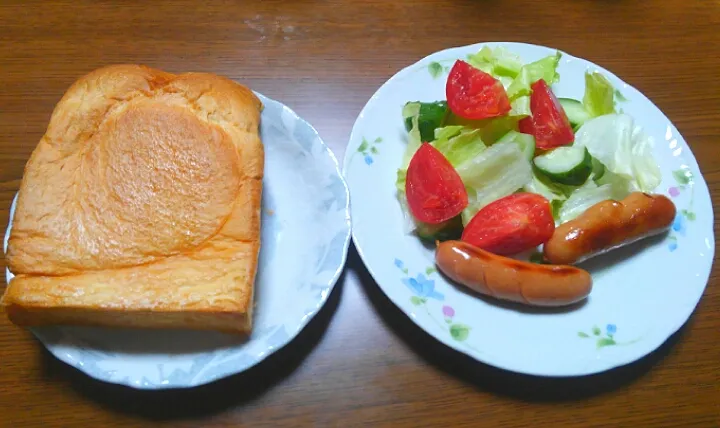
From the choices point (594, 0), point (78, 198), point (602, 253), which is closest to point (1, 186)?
point (78, 198)

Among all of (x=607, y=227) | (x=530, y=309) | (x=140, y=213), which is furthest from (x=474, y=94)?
(x=140, y=213)

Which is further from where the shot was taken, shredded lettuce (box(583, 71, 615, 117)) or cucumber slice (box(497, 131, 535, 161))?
shredded lettuce (box(583, 71, 615, 117))

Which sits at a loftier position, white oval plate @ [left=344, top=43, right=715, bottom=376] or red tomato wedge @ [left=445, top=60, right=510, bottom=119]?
red tomato wedge @ [left=445, top=60, right=510, bottom=119]

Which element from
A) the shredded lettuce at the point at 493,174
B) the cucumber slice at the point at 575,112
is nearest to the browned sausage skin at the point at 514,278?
the shredded lettuce at the point at 493,174

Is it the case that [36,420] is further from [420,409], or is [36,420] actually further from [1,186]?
[420,409]

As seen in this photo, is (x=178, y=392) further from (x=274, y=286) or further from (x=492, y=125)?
(x=492, y=125)

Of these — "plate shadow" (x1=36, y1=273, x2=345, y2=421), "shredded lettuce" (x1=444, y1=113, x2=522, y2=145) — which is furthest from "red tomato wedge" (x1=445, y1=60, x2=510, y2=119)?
"plate shadow" (x1=36, y1=273, x2=345, y2=421)

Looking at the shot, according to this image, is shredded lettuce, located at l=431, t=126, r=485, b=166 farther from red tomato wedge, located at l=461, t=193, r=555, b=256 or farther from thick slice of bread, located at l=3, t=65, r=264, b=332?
thick slice of bread, located at l=3, t=65, r=264, b=332

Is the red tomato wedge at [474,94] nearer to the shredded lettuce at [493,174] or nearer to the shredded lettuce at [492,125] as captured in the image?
the shredded lettuce at [492,125]
